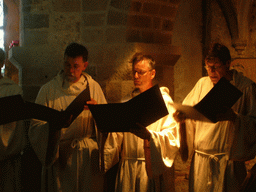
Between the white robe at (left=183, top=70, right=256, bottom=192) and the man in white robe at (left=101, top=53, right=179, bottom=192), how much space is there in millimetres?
249

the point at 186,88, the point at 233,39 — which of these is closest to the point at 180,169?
the point at 186,88

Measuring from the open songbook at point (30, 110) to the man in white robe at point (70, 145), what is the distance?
459mm

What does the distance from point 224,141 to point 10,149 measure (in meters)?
2.00

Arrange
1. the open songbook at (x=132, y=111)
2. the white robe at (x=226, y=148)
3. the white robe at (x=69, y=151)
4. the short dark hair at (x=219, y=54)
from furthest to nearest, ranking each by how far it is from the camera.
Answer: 1. the white robe at (x=69, y=151)
2. the short dark hair at (x=219, y=54)
3. the white robe at (x=226, y=148)
4. the open songbook at (x=132, y=111)

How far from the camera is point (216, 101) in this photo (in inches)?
124

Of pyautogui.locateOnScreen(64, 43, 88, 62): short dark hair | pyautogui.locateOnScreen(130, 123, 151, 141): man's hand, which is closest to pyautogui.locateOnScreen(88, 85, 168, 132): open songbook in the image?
pyautogui.locateOnScreen(130, 123, 151, 141): man's hand

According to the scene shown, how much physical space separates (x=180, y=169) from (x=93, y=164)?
3.21m

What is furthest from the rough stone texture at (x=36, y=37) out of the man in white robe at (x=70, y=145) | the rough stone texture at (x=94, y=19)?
the man in white robe at (x=70, y=145)

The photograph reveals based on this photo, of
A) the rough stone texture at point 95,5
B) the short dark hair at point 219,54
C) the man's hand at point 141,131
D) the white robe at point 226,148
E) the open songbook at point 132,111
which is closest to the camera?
the open songbook at point 132,111

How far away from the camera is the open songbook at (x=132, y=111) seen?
10.1ft

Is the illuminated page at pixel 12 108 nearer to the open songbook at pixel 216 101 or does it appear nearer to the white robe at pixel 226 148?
the open songbook at pixel 216 101

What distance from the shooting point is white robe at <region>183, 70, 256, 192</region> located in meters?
3.41

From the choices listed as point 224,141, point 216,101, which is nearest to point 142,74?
point 216,101

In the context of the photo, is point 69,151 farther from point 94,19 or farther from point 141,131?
point 94,19
